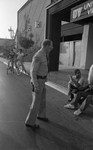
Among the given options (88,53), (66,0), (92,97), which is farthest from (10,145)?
(88,53)

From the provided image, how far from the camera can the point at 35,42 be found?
35719 mm

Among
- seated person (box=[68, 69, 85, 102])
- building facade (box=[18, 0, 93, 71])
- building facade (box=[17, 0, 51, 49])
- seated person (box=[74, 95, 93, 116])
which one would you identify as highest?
building facade (box=[17, 0, 51, 49])

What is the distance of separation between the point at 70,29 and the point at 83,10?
12139mm

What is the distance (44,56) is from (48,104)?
2403 mm

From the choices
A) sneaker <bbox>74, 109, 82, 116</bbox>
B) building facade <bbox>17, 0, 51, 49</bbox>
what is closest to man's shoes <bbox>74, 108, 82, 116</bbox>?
sneaker <bbox>74, 109, 82, 116</bbox>

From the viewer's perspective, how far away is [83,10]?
33.9ft

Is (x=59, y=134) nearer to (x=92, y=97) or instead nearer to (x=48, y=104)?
(x=92, y=97)

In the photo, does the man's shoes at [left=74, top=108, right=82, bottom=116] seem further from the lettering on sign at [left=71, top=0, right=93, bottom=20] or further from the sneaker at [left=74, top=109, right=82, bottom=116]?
the lettering on sign at [left=71, top=0, right=93, bottom=20]

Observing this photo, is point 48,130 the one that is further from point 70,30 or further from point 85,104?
point 70,30

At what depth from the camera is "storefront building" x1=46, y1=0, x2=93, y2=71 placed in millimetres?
10833

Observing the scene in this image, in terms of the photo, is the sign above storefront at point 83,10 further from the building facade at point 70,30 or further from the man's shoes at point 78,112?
the man's shoes at point 78,112

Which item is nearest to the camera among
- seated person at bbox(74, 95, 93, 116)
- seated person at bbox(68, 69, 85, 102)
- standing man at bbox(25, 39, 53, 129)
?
standing man at bbox(25, 39, 53, 129)

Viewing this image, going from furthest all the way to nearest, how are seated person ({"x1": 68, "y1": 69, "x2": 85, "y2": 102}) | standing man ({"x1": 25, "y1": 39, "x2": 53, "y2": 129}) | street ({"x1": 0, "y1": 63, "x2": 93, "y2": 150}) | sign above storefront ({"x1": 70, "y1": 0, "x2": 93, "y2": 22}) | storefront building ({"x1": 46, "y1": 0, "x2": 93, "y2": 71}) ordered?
storefront building ({"x1": 46, "y1": 0, "x2": 93, "y2": 71}), sign above storefront ({"x1": 70, "y1": 0, "x2": 93, "y2": 22}), seated person ({"x1": 68, "y1": 69, "x2": 85, "y2": 102}), standing man ({"x1": 25, "y1": 39, "x2": 53, "y2": 129}), street ({"x1": 0, "y1": 63, "x2": 93, "y2": 150})

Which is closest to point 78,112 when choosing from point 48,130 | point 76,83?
point 76,83
